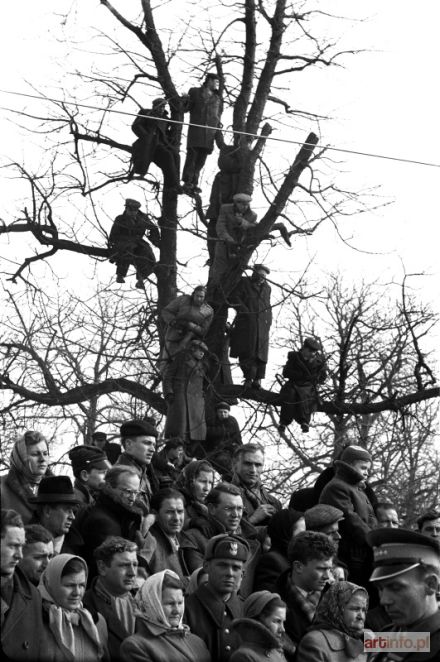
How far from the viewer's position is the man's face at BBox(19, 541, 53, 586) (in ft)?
28.1

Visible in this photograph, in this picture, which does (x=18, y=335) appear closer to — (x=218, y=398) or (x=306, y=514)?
(x=218, y=398)

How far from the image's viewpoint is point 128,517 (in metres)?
9.77

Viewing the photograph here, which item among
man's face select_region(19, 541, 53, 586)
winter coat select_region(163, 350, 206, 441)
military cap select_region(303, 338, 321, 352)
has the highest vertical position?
military cap select_region(303, 338, 321, 352)

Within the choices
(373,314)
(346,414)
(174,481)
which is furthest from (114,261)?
(174,481)

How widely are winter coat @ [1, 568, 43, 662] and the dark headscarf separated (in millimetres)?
2856

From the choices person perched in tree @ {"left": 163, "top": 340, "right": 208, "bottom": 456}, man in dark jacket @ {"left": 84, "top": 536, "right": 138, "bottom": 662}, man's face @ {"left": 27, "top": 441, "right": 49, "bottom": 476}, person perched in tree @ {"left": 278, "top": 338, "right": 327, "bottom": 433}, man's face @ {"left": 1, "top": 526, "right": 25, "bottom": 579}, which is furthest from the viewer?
person perched in tree @ {"left": 278, "top": 338, "right": 327, "bottom": 433}

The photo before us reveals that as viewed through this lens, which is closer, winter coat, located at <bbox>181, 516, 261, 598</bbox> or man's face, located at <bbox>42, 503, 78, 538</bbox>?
man's face, located at <bbox>42, 503, 78, 538</bbox>

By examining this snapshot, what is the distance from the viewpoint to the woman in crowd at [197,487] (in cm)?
1102

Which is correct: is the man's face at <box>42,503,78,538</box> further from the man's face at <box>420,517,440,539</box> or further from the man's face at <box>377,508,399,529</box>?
the man's face at <box>420,517,440,539</box>

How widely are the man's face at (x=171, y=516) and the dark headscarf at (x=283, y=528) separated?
69 centimetres

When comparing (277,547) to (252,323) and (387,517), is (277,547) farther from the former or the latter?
(252,323)

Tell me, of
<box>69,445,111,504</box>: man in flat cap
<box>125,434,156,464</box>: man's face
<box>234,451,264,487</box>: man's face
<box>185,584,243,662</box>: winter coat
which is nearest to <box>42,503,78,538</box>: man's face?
<box>185,584,243,662</box>: winter coat

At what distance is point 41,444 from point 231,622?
67.8 inches

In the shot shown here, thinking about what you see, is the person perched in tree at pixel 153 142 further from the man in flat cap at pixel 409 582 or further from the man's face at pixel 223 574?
the man in flat cap at pixel 409 582
